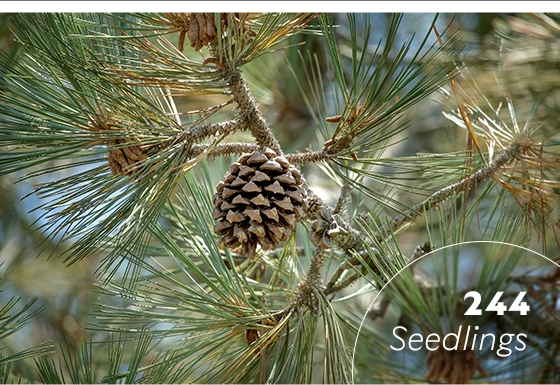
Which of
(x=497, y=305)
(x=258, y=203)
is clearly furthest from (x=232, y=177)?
(x=497, y=305)

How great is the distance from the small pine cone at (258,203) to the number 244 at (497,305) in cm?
17

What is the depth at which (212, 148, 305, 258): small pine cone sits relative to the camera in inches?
23.1

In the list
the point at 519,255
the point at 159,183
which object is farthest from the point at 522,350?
the point at 159,183

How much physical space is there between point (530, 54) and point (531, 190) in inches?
9.3

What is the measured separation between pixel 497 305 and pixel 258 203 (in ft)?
0.70

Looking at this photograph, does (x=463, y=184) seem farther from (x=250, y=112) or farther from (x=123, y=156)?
(x=123, y=156)

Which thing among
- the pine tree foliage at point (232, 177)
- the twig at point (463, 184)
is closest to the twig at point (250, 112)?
the pine tree foliage at point (232, 177)

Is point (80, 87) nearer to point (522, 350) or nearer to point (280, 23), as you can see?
point (280, 23)

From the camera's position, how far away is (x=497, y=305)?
54 centimetres

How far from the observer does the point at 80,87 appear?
59cm

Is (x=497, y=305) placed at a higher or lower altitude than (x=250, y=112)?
lower

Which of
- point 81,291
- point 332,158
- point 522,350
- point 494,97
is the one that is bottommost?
point 81,291

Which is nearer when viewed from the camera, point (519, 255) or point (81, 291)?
point (519, 255)

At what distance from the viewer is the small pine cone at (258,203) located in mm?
586
